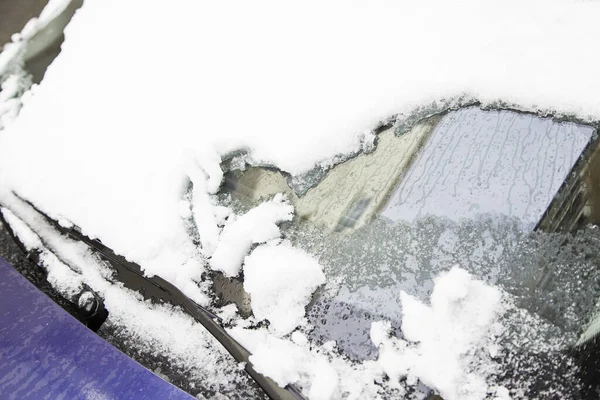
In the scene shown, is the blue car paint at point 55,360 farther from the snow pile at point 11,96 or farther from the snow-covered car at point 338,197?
the snow pile at point 11,96

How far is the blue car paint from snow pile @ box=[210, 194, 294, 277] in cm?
36

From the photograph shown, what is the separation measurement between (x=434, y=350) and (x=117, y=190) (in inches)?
46.0

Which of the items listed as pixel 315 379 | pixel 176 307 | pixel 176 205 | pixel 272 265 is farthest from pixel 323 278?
pixel 176 205

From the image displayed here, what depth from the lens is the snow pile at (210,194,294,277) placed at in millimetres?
1427

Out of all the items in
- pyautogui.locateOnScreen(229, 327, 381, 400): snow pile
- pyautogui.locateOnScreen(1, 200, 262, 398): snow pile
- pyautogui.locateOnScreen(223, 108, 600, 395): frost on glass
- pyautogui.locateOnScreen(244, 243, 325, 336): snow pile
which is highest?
pyautogui.locateOnScreen(223, 108, 600, 395): frost on glass

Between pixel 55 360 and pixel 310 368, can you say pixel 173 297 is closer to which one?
pixel 55 360

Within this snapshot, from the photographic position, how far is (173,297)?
1.45 meters

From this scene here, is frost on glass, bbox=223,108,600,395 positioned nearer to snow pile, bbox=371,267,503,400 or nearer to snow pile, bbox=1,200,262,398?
snow pile, bbox=371,267,503,400

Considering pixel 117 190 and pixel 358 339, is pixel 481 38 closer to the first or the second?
pixel 358 339

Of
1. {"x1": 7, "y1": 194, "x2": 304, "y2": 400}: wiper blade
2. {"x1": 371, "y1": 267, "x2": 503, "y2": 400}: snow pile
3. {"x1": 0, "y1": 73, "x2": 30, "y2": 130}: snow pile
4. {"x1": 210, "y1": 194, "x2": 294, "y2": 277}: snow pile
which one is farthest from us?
{"x1": 0, "y1": 73, "x2": 30, "y2": 130}: snow pile

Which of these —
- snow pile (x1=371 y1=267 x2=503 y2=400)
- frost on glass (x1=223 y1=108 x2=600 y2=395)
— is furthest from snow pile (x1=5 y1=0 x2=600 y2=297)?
snow pile (x1=371 y1=267 x2=503 y2=400)

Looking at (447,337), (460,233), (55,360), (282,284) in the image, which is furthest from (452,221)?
(55,360)

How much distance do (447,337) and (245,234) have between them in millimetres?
635

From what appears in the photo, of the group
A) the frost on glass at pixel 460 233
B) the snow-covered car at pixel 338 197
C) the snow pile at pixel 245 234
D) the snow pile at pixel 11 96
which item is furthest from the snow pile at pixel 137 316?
the snow pile at pixel 11 96
